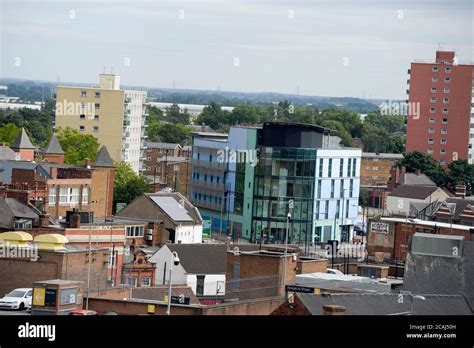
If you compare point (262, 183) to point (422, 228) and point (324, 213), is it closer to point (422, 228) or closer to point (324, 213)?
point (324, 213)

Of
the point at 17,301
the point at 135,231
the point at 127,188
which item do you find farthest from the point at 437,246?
the point at 127,188

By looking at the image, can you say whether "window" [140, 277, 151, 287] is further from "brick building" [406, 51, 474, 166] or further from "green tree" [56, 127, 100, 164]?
"brick building" [406, 51, 474, 166]

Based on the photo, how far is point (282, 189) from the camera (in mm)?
33969

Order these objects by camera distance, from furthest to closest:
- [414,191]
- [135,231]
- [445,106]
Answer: [445,106] → [414,191] → [135,231]

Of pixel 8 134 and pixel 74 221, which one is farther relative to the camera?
pixel 8 134

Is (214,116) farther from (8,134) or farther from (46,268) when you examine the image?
(46,268)

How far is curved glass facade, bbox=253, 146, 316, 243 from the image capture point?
3253 cm

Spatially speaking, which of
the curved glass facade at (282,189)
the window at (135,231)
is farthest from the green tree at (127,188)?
the window at (135,231)

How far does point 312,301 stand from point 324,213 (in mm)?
23431

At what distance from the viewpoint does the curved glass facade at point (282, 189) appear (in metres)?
32.5

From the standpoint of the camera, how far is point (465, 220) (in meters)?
30.3

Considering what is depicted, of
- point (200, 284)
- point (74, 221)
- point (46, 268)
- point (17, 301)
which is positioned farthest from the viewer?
point (74, 221)

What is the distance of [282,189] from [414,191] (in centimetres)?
889

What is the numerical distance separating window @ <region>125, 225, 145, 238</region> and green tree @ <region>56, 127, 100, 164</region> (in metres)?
16.2
